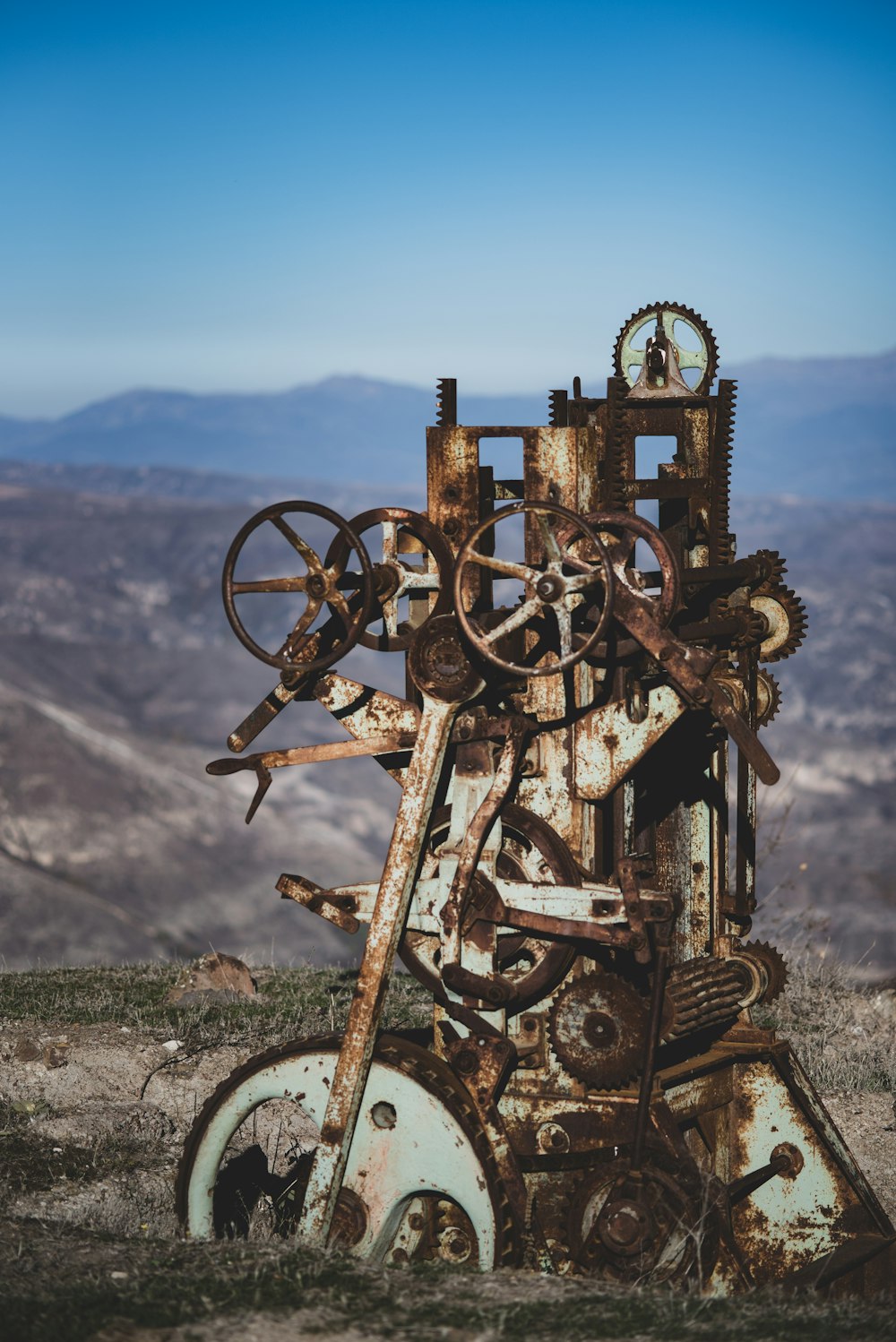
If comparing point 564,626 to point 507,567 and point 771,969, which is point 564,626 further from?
point 771,969

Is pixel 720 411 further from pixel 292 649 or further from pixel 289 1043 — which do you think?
pixel 289 1043

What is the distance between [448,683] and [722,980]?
4.88 ft

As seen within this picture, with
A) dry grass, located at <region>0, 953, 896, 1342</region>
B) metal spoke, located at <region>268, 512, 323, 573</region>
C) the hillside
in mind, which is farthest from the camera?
the hillside

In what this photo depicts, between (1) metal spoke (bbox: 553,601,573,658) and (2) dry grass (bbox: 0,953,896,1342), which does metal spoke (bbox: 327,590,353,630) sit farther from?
(2) dry grass (bbox: 0,953,896,1342)

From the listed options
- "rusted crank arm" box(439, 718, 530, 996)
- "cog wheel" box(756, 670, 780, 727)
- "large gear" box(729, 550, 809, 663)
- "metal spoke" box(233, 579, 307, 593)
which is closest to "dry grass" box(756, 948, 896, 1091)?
"cog wheel" box(756, 670, 780, 727)

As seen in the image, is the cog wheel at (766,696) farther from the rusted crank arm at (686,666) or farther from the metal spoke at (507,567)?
the metal spoke at (507,567)

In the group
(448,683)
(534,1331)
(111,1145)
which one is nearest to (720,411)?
(448,683)

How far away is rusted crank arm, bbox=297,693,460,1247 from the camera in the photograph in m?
4.49

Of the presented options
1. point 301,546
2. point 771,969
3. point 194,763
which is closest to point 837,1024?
point 771,969

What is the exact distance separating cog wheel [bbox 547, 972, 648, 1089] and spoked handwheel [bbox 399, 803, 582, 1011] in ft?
0.38

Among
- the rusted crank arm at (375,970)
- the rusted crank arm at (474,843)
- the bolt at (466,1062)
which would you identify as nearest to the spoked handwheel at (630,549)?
the rusted crank arm at (474,843)

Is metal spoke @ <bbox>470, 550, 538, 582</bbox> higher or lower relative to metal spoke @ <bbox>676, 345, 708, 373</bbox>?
lower

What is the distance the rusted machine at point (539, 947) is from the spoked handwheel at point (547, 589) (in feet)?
0.04

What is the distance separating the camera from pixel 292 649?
4.96 metres
